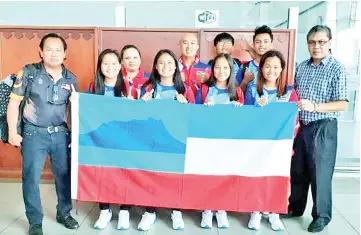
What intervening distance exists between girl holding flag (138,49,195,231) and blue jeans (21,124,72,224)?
61cm

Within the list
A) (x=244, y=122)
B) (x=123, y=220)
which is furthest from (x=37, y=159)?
(x=244, y=122)

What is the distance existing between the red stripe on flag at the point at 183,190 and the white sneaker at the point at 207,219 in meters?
0.11

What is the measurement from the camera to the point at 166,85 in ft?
8.44

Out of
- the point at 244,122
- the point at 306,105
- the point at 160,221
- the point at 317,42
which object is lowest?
the point at 160,221

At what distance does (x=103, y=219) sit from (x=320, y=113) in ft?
5.36

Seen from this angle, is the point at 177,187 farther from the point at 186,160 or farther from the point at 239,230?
the point at 239,230

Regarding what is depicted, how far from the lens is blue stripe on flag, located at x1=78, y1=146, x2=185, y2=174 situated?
2.54 metres

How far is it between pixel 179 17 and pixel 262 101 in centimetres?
200

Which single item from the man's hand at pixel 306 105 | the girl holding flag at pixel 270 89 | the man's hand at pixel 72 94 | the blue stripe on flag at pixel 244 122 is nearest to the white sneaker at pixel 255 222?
the girl holding flag at pixel 270 89

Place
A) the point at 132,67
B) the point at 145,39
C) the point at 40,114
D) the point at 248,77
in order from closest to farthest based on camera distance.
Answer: the point at 40,114
the point at 132,67
the point at 248,77
the point at 145,39

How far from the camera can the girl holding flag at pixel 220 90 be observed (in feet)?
8.17

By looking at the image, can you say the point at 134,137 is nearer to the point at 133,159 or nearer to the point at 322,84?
the point at 133,159

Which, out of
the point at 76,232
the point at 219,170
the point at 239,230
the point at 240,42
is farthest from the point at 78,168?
the point at 240,42

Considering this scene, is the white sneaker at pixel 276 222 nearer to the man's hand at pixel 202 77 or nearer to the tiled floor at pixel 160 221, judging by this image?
the tiled floor at pixel 160 221
